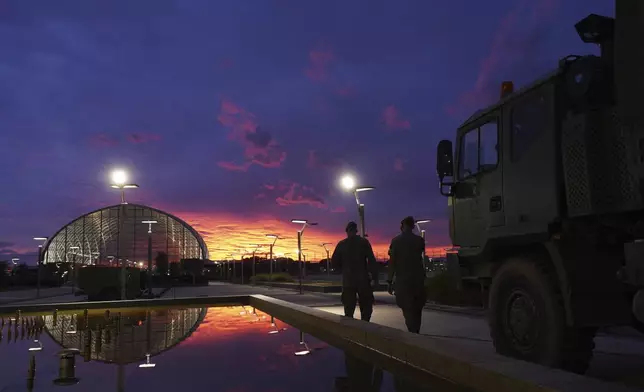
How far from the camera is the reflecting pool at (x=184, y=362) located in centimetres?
596

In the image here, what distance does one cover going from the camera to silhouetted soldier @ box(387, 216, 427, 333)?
9.06 meters

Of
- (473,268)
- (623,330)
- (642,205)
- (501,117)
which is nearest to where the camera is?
(642,205)

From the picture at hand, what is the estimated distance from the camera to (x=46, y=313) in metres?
18.5

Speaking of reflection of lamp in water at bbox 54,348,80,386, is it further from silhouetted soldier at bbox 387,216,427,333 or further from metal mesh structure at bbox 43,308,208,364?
silhouetted soldier at bbox 387,216,427,333

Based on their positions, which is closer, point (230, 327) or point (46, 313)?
point (230, 327)

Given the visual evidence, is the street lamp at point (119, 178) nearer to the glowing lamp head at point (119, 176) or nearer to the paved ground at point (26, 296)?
the glowing lamp head at point (119, 176)

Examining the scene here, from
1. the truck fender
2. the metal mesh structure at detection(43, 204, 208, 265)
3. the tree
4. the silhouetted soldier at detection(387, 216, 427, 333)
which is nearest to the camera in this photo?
the truck fender

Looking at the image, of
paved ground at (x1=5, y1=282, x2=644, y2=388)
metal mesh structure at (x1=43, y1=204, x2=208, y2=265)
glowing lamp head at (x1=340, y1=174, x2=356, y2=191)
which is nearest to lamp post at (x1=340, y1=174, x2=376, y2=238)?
glowing lamp head at (x1=340, y1=174, x2=356, y2=191)

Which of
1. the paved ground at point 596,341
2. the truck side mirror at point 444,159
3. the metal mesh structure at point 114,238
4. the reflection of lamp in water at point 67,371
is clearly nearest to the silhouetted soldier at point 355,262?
the paved ground at point 596,341

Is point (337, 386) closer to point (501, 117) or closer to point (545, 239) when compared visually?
point (545, 239)

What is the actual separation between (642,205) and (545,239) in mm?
1252

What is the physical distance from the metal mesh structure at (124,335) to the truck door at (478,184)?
4.91 meters

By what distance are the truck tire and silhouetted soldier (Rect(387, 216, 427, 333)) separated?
2.38 meters

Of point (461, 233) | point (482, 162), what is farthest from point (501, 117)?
point (461, 233)
